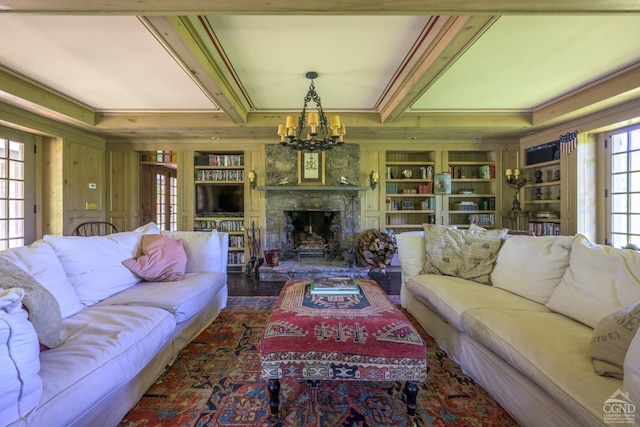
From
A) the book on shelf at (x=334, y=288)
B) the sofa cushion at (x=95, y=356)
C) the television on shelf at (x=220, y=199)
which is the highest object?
the television on shelf at (x=220, y=199)

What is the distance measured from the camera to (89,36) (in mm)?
2129

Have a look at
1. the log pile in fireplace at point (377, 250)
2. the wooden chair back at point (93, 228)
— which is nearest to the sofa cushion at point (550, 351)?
the log pile in fireplace at point (377, 250)

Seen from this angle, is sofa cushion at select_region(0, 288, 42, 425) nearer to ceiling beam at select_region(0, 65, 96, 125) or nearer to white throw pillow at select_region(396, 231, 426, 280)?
white throw pillow at select_region(396, 231, 426, 280)

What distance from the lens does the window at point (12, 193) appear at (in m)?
3.37

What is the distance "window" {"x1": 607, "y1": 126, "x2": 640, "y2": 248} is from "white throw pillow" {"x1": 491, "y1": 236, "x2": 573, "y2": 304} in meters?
2.51

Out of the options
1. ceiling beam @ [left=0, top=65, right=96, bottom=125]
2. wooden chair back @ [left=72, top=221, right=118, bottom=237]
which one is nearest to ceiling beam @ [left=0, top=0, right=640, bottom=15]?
ceiling beam @ [left=0, top=65, right=96, bottom=125]

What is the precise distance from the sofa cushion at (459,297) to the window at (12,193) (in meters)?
5.10

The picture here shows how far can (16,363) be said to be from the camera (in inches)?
34.8

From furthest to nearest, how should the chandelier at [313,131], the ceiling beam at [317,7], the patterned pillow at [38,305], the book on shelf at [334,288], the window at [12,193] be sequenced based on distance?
1. the window at [12,193]
2. the chandelier at [313,131]
3. the book on shelf at [334,288]
4. the ceiling beam at [317,7]
5. the patterned pillow at [38,305]

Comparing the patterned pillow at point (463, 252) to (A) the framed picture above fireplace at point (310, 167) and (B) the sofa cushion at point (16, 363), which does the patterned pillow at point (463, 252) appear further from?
(B) the sofa cushion at point (16, 363)

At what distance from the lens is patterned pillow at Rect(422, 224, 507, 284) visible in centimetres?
230

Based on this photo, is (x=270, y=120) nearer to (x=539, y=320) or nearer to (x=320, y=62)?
(x=320, y=62)

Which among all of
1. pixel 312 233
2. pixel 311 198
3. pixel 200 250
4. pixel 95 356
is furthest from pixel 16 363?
pixel 312 233

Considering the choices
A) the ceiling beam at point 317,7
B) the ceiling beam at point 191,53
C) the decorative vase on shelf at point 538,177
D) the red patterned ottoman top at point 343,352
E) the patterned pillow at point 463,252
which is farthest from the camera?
the decorative vase on shelf at point 538,177
